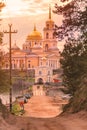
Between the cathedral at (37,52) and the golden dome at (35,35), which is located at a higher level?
the golden dome at (35,35)

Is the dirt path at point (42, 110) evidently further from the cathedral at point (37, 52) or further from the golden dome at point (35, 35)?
the golden dome at point (35, 35)

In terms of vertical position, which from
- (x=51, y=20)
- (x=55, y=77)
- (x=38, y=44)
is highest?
(x=51, y=20)

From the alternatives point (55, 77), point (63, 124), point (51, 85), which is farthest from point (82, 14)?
point (55, 77)

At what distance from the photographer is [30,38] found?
193 metres

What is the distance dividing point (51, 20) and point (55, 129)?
7133 inches

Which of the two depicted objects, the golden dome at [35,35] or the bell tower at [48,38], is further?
the bell tower at [48,38]

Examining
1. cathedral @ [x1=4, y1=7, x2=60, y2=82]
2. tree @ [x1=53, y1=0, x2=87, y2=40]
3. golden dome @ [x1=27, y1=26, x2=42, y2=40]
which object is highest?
tree @ [x1=53, y1=0, x2=87, y2=40]

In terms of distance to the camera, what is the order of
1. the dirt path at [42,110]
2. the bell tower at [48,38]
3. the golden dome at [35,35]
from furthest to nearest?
1. the bell tower at [48,38]
2. the golden dome at [35,35]
3. the dirt path at [42,110]

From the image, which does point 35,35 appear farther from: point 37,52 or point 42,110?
point 42,110

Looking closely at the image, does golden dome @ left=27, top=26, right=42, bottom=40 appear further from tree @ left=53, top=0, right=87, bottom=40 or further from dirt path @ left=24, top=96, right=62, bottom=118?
tree @ left=53, top=0, right=87, bottom=40

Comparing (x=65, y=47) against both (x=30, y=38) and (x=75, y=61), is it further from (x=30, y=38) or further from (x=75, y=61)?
(x=30, y=38)

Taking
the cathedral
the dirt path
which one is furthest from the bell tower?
the dirt path

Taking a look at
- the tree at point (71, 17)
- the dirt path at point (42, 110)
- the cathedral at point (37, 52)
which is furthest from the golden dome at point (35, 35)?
the tree at point (71, 17)

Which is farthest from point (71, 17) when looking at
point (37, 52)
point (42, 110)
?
point (37, 52)
